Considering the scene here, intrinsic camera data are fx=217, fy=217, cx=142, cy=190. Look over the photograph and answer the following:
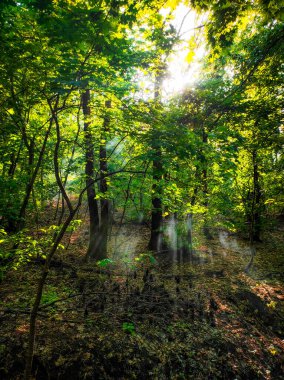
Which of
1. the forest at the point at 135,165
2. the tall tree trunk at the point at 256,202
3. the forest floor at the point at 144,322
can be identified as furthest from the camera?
the tall tree trunk at the point at 256,202

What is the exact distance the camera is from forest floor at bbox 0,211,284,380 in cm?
414

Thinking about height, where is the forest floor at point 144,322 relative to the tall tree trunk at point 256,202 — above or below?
below

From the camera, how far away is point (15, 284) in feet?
20.8

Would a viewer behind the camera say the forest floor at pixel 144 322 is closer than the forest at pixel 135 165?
No

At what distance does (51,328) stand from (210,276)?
249 inches

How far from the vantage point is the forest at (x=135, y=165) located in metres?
3.06

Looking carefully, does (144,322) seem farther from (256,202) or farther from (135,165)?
(256,202)

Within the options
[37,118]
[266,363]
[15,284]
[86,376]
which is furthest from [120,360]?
[37,118]

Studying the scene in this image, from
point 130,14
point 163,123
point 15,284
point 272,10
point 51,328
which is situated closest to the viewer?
point 272,10

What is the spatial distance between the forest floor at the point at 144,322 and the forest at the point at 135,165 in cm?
3

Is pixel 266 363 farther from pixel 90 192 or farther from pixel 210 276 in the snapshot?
pixel 90 192

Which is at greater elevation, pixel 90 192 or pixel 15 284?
pixel 90 192

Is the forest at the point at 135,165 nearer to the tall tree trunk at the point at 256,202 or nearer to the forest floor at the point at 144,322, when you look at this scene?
the forest floor at the point at 144,322

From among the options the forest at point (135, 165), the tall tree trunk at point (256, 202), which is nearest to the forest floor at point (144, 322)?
the forest at point (135, 165)
